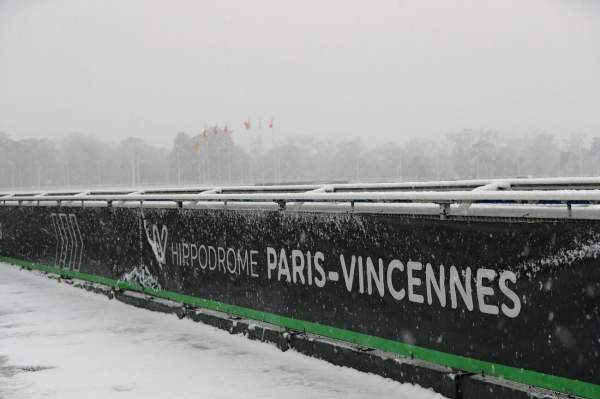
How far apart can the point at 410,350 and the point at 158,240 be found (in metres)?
5.30

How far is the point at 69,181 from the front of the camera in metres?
173

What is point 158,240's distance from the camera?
10711mm

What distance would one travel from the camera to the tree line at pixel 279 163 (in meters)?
150

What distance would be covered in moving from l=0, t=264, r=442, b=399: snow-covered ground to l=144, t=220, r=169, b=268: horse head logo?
0.83 metres

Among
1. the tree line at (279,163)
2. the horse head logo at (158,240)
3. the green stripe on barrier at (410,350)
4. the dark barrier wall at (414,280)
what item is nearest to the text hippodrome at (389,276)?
the dark barrier wall at (414,280)

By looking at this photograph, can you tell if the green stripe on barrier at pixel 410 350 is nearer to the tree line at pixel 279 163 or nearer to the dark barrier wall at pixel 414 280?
the dark barrier wall at pixel 414 280

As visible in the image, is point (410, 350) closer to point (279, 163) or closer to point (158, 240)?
point (158, 240)

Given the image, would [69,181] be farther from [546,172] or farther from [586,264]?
[586,264]

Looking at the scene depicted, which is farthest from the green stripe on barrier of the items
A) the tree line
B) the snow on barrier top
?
the tree line

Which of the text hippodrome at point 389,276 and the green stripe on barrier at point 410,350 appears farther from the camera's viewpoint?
the text hippodrome at point 389,276

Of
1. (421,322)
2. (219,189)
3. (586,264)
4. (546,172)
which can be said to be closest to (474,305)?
(421,322)

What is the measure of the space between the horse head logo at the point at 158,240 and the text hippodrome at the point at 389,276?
1.19m

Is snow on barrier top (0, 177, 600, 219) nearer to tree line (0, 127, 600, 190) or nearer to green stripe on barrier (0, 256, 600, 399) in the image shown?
green stripe on barrier (0, 256, 600, 399)

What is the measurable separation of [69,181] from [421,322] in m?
176
